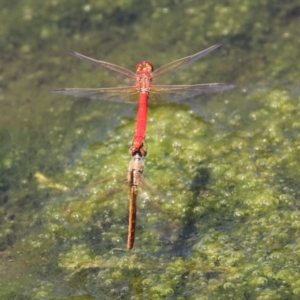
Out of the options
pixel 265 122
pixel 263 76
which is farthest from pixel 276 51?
pixel 265 122

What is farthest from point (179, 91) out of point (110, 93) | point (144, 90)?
point (110, 93)

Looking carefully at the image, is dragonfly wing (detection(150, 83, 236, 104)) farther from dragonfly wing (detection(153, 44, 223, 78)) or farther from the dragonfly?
dragonfly wing (detection(153, 44, 223, 78))

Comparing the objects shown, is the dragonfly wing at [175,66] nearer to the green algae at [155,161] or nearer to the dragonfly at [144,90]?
the dragonfly at [144,90]

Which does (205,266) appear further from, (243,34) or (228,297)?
(243,34)

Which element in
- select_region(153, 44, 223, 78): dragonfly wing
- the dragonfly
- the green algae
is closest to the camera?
the green algae

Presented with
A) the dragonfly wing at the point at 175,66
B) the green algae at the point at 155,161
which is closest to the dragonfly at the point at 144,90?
the dragonfly wing at the point at 175,66

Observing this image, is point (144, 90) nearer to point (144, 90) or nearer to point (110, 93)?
point (144, 90)

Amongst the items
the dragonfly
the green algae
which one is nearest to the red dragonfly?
the dragonfly
